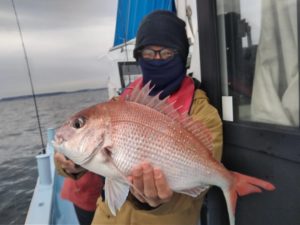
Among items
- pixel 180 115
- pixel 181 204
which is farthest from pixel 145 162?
pixel 181 204

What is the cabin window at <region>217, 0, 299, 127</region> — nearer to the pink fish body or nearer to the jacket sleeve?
the jacket sleeve

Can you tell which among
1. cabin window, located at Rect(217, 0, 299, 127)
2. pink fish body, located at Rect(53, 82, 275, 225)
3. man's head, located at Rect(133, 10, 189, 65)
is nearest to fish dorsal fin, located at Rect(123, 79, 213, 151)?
pink fish body, located at Rect(53, 82, 275, 225)

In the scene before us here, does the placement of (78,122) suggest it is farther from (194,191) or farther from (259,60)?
(259,60)

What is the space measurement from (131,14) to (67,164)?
8742 millimetres

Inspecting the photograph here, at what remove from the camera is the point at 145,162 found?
1.55m

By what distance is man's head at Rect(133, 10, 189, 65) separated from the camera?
220 centimetres

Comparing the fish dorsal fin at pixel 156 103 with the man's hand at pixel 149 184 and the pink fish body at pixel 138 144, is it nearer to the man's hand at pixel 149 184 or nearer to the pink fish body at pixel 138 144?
the pink fish body at pixel 138 144

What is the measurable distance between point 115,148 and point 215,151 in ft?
2.45

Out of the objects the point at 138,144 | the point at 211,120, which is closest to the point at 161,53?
the point at 211,120

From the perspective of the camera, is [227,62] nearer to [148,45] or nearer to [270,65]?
[270,65]

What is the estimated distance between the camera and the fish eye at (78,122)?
1.61m

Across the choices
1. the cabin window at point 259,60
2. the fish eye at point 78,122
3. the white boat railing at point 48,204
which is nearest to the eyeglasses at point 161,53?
the cabin window at point 259,60

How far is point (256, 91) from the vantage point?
2.25m

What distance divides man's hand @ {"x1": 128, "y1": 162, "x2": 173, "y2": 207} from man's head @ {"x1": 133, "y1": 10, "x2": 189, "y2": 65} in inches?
36.9
